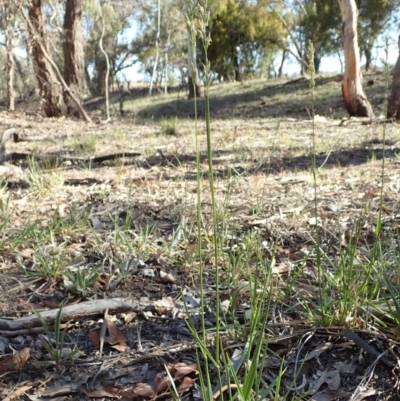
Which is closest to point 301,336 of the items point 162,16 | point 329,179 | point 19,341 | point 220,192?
point 19,341

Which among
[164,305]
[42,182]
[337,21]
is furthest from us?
[337,21]

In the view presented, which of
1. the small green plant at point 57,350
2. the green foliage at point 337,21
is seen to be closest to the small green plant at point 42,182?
the small green plant at point 57,350

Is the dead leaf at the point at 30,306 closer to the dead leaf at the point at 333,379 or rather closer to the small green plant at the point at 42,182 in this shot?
the dead leaf at the point at 333,379

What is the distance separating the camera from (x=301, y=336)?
1.59 meters

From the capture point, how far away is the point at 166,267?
228 cm

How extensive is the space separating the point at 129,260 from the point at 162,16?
118ft

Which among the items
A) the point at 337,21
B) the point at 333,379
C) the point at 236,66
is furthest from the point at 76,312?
the point at 236,66

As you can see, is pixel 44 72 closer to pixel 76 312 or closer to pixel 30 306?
pixel 30 306

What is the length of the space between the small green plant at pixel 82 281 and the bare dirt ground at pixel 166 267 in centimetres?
1

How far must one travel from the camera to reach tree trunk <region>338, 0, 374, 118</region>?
30.7ft

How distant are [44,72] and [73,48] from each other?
114cm

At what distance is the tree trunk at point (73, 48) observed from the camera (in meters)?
10.8

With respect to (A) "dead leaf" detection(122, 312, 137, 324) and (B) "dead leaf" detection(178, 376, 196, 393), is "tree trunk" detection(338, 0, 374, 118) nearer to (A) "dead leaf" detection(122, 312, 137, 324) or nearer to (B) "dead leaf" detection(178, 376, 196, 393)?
(A) "dead leaf" detection(122, 312, 137, 324)

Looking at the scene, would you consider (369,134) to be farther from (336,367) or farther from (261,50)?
(261,50)
